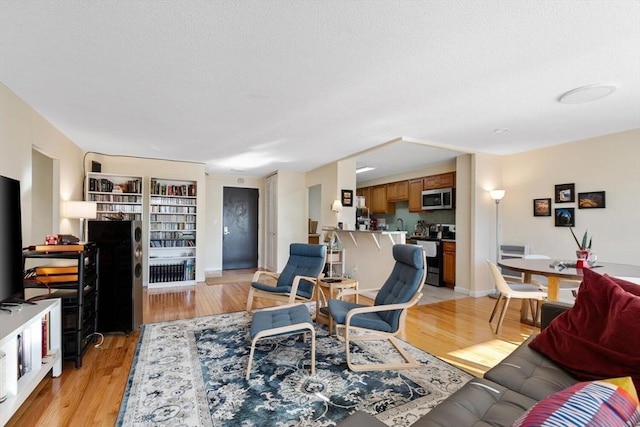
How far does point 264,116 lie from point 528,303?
3826mm

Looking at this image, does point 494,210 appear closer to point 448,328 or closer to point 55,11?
point 448,328

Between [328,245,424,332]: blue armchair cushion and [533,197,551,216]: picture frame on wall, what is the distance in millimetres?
3013

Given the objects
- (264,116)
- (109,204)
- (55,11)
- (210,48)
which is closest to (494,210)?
(264,116)

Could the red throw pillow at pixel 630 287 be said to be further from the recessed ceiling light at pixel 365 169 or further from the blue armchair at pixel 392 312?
the recessed ceiling light at pixel 365 169

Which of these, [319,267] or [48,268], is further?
[319,267]

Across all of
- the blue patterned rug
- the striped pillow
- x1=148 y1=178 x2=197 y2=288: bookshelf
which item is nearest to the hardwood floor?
the blue patterned rug

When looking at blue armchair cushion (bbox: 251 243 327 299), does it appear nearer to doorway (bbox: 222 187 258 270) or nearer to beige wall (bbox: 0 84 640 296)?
beige wall (bbox: 0 84 640 296)

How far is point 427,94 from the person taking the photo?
8.83 ft

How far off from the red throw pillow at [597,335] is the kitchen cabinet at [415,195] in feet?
15.7

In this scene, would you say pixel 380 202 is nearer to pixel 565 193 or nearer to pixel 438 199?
pixel 438 199

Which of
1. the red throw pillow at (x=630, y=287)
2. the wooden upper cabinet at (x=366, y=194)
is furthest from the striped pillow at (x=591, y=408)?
the wooden upper cabinet at (x=366, y=194)

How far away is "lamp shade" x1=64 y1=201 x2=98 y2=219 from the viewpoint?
3.78 m

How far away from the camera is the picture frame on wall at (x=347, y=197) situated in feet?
18.6

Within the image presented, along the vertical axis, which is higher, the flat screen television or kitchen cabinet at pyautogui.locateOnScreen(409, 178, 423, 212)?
kitchen cabinet at pyautogui.locateOnScreen(409, 178, 423, 212)
